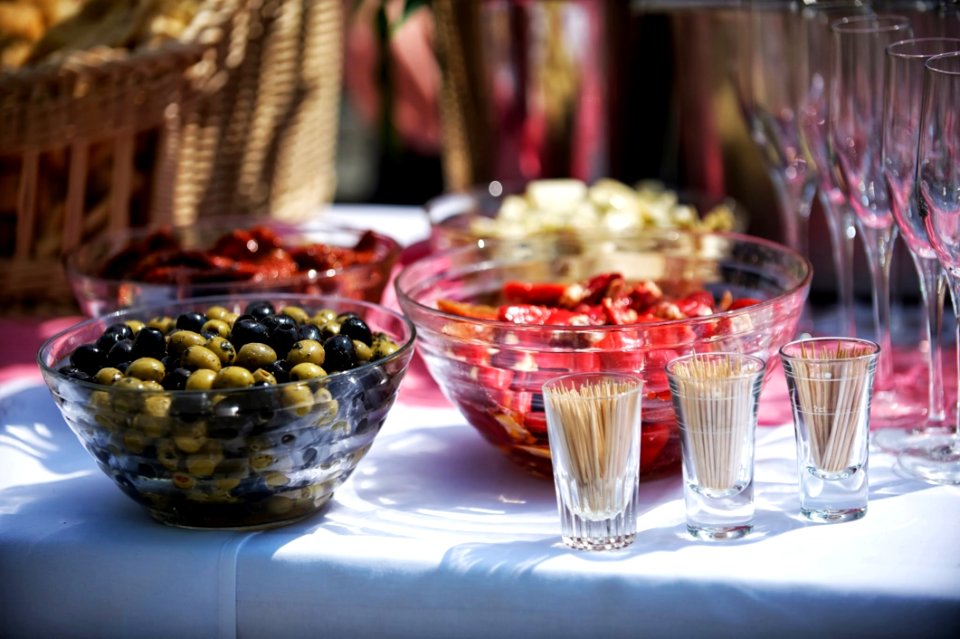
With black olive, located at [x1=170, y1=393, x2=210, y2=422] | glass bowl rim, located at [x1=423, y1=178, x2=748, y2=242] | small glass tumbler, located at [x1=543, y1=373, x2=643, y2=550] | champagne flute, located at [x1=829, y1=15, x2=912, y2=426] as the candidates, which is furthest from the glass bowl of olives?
glass bowl rim, located at [x1=423, y1=178, x2=748, y2=242]

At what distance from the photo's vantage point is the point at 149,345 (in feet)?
2.46

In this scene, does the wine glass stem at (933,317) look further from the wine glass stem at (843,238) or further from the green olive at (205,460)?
the green olive at (205,460)

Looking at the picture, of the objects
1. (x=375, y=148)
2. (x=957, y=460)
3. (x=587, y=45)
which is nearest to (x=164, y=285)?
(x=957, y=460)

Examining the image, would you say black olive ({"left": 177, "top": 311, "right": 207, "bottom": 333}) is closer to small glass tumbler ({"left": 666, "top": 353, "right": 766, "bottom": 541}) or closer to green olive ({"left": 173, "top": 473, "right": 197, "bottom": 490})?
green olive ({"left": 173, "top": 473, "right": 197, "bottom": 490})

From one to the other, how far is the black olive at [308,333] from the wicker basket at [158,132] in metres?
0.53

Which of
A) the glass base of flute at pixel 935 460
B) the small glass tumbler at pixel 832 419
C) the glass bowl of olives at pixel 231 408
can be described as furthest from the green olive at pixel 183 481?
the glass base of flute at pixel 935 460

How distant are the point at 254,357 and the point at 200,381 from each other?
0.05m

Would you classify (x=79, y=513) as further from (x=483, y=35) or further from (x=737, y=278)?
(x=483, y=35)

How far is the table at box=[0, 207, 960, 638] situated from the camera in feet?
2.12

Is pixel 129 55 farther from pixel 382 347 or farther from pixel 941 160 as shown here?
pixel 941 160

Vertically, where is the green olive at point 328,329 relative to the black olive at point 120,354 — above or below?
below

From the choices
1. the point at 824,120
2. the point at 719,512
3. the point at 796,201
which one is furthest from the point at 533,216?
the point at 719,512

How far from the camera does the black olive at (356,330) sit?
78 cm

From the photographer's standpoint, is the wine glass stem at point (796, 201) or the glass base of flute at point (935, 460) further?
the wine glass stem at point (796, 201)
